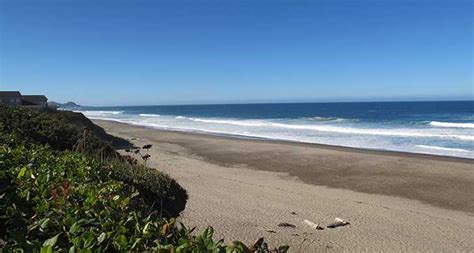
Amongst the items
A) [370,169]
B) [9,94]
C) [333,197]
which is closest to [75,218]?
[333,197]

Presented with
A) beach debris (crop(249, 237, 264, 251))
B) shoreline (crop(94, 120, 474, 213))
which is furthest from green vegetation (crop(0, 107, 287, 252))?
shoreline (crop(94, 120, 474, 213))

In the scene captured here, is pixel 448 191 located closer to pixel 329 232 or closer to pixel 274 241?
pixel 329 232

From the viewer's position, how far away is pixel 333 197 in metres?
11.6

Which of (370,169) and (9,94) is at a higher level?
(9,94)

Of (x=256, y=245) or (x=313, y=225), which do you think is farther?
(x=313, y=225)

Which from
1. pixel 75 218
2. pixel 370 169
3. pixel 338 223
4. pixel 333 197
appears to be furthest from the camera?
pixel 370 169

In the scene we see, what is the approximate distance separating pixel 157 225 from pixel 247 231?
553 centimetres

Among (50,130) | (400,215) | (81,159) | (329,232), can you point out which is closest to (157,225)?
(81,159)

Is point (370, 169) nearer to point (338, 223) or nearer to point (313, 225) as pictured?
point (338, 223)

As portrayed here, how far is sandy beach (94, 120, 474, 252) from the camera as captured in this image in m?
7.85

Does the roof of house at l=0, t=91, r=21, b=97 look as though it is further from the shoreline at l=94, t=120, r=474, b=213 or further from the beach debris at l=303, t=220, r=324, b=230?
the beach debris at l=303, t=220, r=324, b=230

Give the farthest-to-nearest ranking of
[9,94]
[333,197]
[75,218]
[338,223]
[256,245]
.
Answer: [9,94] < [333,197] < [338,223] < [75,218] < [256,245]

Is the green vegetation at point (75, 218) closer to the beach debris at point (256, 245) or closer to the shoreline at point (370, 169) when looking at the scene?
the beach debris at point (256, 245)

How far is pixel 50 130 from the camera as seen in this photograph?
9039mm
